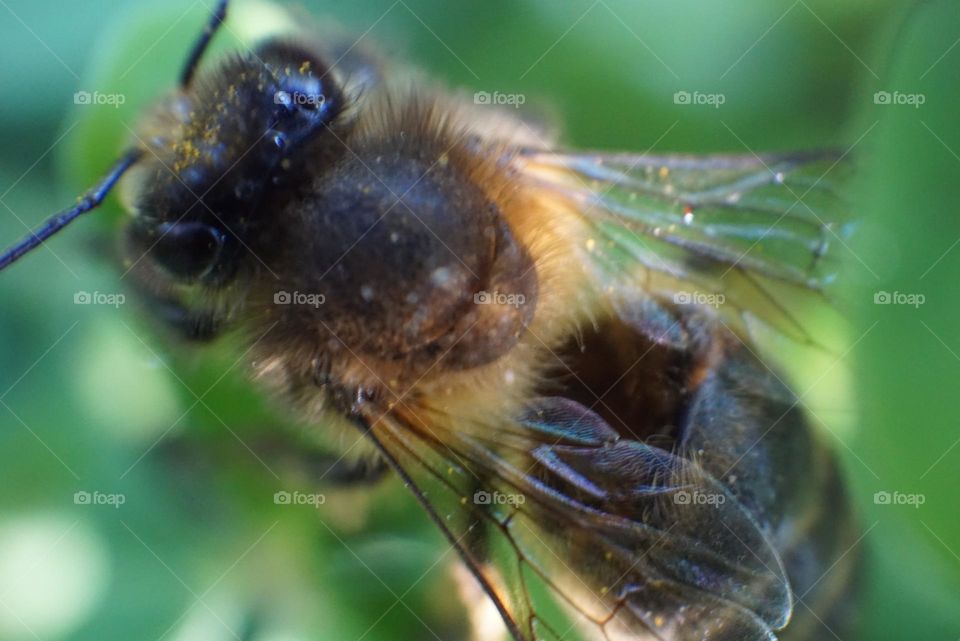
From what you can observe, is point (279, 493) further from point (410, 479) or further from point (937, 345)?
point (937, 345)

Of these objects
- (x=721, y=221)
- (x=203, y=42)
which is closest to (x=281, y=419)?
(x=203, y=42)

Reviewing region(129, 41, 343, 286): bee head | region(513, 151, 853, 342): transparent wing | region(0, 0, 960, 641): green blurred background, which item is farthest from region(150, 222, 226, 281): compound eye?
region(513, 151, 853, 342): transparent wing

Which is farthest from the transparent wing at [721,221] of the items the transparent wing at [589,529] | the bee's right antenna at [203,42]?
the bee's right antenna at [203,42]

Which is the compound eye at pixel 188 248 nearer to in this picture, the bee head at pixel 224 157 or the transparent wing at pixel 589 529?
the bee head at pixel 224 157

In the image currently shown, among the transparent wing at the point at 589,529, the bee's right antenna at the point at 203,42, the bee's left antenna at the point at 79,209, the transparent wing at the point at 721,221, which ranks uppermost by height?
the bee's right antenna at the point at 203,42

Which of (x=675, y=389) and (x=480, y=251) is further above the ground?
(x=480, y=251)

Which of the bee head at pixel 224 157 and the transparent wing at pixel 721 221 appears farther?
the transparent wing at pixel 721 221

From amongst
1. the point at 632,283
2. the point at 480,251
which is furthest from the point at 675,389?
the point at 480,251

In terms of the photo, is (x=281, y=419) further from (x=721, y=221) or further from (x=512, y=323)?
(x=721, y=221)
